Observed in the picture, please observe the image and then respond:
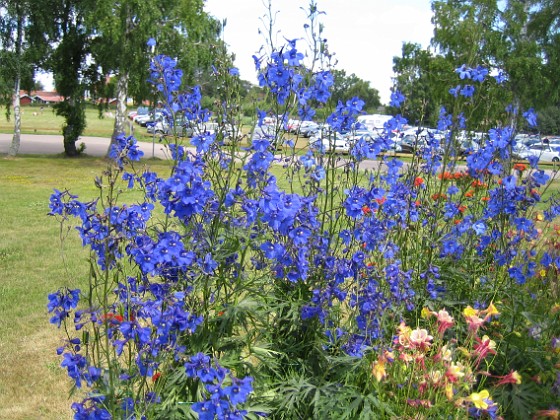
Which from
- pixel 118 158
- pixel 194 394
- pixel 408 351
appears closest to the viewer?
pixel 118 158

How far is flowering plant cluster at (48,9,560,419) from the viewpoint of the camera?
2.27 metres

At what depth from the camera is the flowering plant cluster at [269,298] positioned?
7.45ft

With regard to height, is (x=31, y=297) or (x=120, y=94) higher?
(x=120, y=94)

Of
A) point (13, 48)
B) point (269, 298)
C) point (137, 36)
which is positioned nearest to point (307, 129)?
point (269, 298)

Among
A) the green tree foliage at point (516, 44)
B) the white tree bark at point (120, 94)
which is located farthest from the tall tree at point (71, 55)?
the green tree foliage at point (516, 44)

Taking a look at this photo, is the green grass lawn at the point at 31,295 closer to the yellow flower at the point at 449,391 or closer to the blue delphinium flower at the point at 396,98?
the yellow flower at the point at 449,391

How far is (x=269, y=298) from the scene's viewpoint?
280 centimetres

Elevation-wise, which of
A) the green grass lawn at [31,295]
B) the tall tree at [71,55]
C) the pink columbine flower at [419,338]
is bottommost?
the green grass lawn at [31,295]

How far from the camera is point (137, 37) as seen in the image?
15.3m

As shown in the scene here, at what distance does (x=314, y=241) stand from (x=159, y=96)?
43.2 inches

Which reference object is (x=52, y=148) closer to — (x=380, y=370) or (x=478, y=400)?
(x=380, y=370)

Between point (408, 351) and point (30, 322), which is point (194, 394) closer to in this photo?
point (408, 351)

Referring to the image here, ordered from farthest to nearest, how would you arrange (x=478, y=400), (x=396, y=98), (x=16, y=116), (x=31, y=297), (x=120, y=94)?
(x=16, y=116), (x=120, y=94), (x=31, y=297), (x=396, y=98), (x=478, y=400)

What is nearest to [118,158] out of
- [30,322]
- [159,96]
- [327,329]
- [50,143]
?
[159,96]
